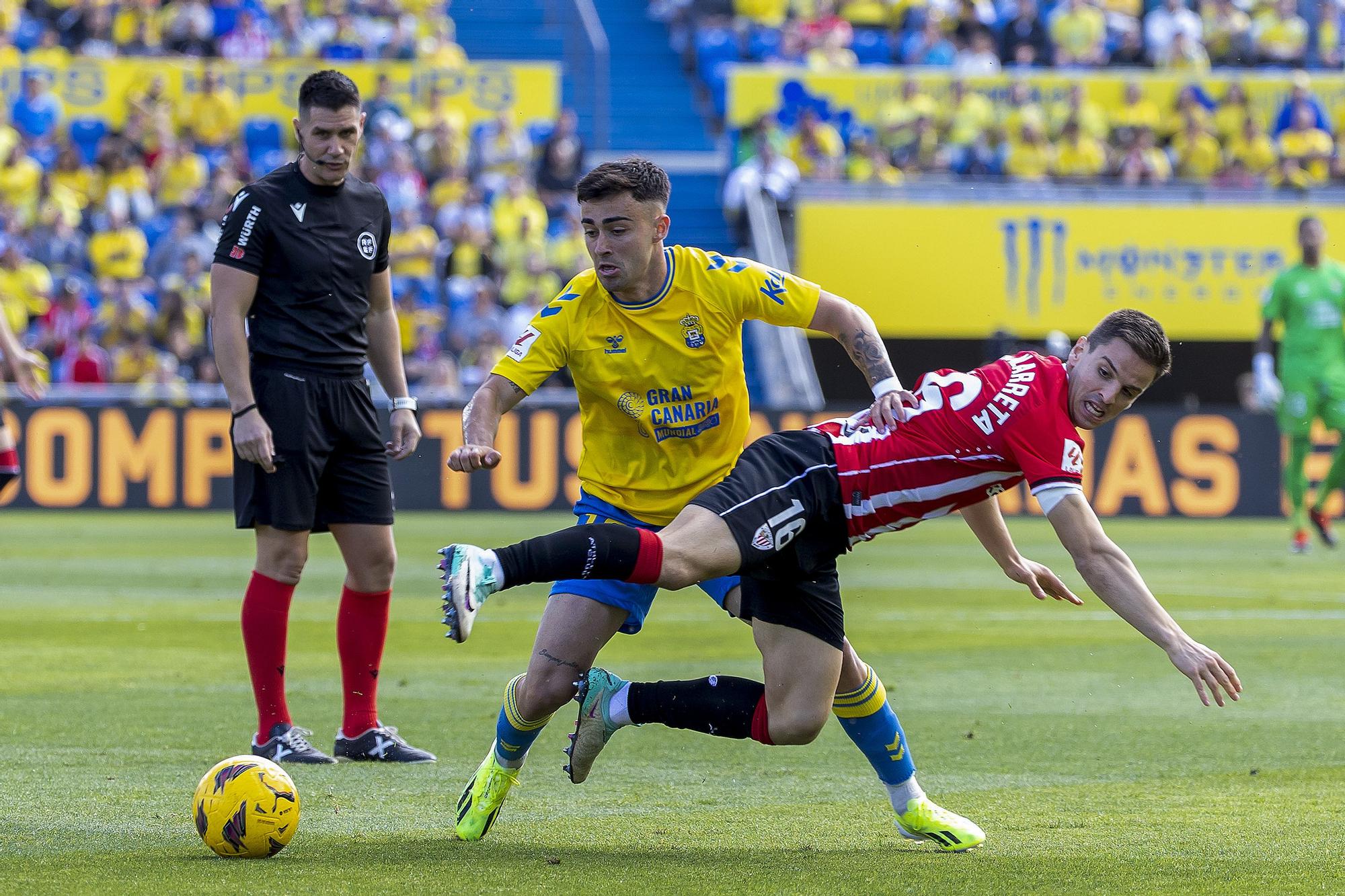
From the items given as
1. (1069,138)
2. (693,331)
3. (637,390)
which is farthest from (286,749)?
(1069,138)

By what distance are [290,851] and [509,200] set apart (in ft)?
58.2

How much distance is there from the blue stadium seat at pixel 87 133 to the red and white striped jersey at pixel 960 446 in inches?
785

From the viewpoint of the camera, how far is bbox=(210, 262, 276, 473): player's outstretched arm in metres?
6.33

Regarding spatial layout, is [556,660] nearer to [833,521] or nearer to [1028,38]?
[833,521]

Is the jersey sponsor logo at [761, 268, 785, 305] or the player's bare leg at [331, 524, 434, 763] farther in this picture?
the player's bare leg at [331, 524, 434, 763]

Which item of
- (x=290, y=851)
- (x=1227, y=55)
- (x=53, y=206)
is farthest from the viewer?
(x=1227, y=55)

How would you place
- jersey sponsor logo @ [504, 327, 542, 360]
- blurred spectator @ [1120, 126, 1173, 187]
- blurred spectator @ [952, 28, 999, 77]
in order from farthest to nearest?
blurred spectator @ [952, 28, 999, 77] < blurred spectator @ [1120, 126, 1173, 187] < jersey sponsor logo @ [504, 327, 542, 360]

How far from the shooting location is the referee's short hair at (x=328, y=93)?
Result: 20.8ft

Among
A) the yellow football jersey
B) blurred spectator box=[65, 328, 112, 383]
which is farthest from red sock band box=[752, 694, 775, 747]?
blurred spectator box=[65, 328, 112, 383]

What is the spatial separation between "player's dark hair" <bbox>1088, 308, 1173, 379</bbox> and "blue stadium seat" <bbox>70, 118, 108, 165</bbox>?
66.8 feet

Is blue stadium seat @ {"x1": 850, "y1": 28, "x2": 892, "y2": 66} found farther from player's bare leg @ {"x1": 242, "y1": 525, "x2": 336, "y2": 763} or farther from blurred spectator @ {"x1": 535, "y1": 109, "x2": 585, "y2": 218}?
player's bare leg @ {"x1": 242, "y1": 525, "x2": 336, "y2": 763}

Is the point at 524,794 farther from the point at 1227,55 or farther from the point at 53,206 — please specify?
the point at 1227,55

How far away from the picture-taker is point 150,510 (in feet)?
61.1

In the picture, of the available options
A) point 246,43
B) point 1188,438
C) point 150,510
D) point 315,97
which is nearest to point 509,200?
point 246,43
